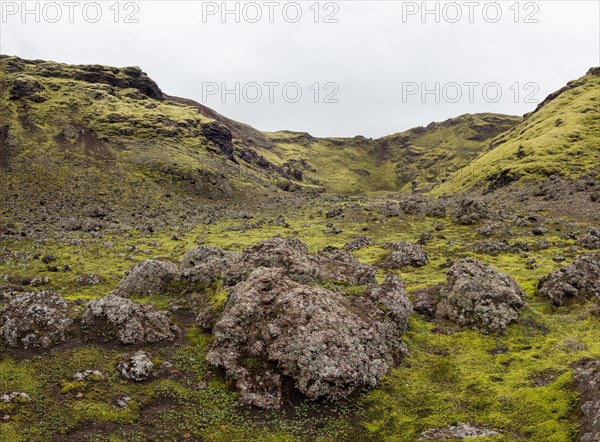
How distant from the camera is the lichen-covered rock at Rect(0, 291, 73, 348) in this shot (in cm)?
2120

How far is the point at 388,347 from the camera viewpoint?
906 inches

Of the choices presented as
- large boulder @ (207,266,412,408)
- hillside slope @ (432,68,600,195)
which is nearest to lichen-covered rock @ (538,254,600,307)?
large boulder @ (207,266,412,408)

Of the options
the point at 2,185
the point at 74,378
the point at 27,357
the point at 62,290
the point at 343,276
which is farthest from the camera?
the point at 2,185

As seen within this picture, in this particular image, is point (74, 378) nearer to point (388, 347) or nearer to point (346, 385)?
point (346, 385)

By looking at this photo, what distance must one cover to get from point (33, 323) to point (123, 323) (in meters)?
4.63

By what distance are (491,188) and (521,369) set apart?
383 ft

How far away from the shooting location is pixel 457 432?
16156 millimetres

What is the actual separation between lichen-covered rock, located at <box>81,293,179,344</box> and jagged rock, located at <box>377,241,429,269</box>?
2825 centimetres

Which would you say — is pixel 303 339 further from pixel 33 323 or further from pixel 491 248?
pixel 491 248

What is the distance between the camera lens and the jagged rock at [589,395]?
14045 mm

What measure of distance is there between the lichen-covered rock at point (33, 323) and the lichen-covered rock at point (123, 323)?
1264mm

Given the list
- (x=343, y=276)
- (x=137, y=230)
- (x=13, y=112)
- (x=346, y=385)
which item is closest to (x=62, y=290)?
(x=343, y=276)

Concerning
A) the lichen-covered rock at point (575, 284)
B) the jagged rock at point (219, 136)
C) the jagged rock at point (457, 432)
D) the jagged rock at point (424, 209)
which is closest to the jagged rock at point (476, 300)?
the lichen-covered rock at point (575, 284)

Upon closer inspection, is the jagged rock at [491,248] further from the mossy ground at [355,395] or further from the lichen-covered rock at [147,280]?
the lichen-covered rock at [147,280]
